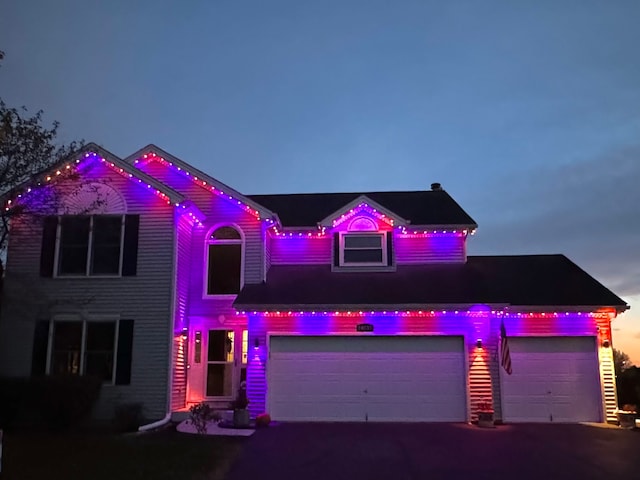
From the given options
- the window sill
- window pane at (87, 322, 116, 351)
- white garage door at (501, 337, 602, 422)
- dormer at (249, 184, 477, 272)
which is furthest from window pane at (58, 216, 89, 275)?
white garage door at (501, 337, 602, 422)

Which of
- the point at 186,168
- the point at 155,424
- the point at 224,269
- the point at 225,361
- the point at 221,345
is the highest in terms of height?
the point at 186,168

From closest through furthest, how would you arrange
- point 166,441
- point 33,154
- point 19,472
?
1. point 19,472
2. point 166,441
3. point 33,154

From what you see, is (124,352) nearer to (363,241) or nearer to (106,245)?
(106,245)

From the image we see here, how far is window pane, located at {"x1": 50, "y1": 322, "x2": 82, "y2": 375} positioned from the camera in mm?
16297

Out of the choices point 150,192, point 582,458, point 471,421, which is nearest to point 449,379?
point 471,421

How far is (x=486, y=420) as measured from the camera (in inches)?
632

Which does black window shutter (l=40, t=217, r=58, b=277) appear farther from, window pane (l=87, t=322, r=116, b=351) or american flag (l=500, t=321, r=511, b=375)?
american flag (l=500, t=321, r=511, b=375)

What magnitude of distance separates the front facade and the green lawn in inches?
104

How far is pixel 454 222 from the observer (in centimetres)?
1955

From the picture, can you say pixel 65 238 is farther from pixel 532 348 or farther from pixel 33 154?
pixel 532 348

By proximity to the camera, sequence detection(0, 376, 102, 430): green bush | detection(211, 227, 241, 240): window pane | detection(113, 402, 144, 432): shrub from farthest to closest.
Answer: detection(211, 227, 241, 240): window pane < detection(113, 402, 144, 432): shrub < detection(0, 376, 102, 430): green bush

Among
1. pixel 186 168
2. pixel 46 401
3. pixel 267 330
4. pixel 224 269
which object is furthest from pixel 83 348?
pixel 186 168

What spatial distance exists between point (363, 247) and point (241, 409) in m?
6.45

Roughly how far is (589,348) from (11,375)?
15.5 metres
